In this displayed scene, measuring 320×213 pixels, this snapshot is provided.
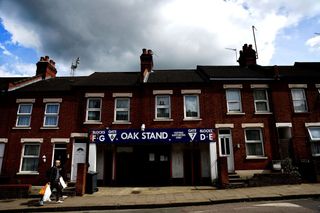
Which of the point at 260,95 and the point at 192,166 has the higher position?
the point at 260,95

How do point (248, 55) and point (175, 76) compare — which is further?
point (248, 55)

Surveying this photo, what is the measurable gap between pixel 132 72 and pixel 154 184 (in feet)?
34.4

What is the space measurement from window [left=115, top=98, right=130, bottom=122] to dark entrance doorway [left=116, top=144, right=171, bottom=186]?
2.16 m

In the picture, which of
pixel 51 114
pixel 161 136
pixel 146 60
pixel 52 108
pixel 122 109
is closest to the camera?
pixel 161 136

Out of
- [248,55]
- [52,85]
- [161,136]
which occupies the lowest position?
[161,136]

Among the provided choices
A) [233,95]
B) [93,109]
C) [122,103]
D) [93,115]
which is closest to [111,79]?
[122,103]

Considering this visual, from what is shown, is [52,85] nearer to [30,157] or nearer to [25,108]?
[25,108]

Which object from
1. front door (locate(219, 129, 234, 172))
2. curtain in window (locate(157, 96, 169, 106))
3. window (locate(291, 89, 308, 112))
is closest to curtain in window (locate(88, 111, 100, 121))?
curtain in window (locate(157, 96, 169, 106))

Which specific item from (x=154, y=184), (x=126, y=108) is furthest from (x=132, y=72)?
(x=154, y=184)

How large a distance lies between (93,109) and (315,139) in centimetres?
1604

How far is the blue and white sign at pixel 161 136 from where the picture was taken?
50.2 ft

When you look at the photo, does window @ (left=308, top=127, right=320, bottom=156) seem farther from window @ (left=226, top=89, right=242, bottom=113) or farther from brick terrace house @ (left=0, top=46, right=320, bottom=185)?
window @ (left=226, top=89, right=242, bottom=113)

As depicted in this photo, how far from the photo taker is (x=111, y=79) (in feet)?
62.2

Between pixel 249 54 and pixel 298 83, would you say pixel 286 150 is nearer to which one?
pixel 298 83
